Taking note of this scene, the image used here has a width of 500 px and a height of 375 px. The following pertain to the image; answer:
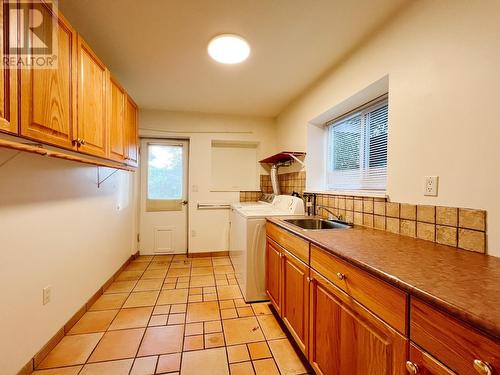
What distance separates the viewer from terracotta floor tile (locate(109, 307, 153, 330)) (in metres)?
1.90

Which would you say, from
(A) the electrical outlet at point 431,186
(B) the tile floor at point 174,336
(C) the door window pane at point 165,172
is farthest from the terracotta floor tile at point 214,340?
(C) the door window pane at point 165,172

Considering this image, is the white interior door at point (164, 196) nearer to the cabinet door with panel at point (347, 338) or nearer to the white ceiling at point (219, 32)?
the white ceiling at point (219, 32)

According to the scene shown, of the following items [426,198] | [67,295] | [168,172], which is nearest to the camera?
[426,198]

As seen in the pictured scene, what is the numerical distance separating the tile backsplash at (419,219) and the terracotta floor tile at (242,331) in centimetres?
116

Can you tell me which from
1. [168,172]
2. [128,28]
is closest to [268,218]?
[128,28]

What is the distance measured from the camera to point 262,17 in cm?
157

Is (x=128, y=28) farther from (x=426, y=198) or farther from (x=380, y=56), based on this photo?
(x=426, y=198)

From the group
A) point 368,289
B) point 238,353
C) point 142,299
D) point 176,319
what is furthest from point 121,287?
point 368,289

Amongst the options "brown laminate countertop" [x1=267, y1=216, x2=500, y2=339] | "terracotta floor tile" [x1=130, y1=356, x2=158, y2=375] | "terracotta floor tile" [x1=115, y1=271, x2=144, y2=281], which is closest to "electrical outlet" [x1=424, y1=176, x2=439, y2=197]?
"brown laminate countertop" [x1=267, y1=216, x2=500, y2=339]

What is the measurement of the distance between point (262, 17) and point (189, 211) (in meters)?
2.77

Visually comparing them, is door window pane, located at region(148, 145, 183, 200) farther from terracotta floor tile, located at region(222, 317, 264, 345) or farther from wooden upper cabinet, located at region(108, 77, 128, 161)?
terracotta floor tile, located at region(222, 317, 264, 345)

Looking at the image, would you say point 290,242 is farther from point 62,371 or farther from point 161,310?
point 62,371

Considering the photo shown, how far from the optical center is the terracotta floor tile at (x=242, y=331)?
1746mm

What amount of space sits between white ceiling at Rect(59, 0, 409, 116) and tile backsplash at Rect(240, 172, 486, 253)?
1233 millimetres
